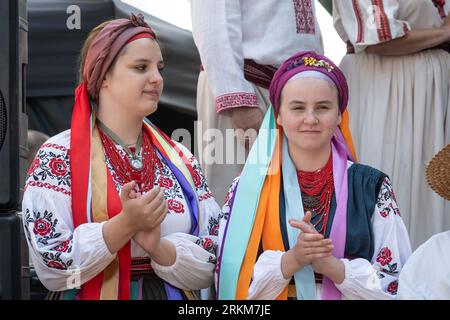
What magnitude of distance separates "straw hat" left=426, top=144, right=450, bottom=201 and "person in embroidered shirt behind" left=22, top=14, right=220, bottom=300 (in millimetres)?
803

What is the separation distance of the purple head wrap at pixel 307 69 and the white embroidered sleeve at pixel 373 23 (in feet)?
1.91

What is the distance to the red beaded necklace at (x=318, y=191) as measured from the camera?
3584 mm

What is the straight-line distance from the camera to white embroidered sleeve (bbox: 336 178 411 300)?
133 inches

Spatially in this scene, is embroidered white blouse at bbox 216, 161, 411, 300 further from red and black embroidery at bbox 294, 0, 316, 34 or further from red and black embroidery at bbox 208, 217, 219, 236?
red and black embroidery at bbox 294, 0, 316, 34

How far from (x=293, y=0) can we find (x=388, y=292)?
153 centimetres

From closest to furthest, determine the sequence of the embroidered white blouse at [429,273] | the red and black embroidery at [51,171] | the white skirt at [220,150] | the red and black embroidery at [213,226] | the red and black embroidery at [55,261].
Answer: the embroidered white blouse at [429,273]
the red and black embroidery at [55,261]
the red and black embroidery at [51,171]
the red and black embroidery at [213,226]
the white skirt at [220,150]

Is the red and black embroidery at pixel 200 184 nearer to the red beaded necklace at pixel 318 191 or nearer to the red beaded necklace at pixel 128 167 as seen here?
the red beaded necklace at pixel 128 167

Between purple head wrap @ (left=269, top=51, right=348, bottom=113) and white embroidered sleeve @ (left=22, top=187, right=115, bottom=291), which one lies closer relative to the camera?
white embroidered sleeve @ (left=22, top=187, right=115, bottom=291)

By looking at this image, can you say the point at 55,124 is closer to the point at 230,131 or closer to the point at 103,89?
the point at 230,131

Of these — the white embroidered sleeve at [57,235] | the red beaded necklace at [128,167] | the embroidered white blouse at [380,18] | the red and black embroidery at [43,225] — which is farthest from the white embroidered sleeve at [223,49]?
the red and black embroidery at [43,225]

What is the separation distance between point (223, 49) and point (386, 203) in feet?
3.66

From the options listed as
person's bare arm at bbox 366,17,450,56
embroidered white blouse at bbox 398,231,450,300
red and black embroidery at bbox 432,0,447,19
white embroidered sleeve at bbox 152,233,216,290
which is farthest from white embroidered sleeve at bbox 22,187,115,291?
red and black embroidery at bbox 432,0,447,19

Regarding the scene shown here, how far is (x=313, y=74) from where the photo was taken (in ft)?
12.2
